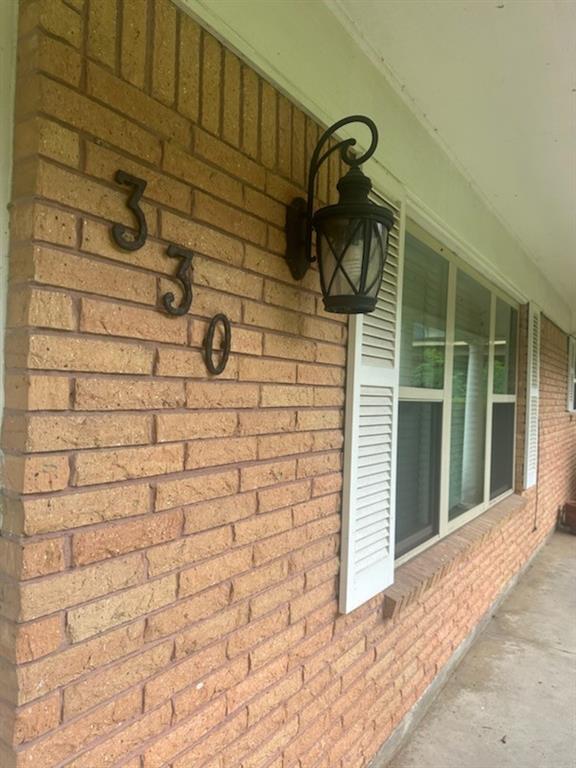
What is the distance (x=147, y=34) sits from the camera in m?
1.11

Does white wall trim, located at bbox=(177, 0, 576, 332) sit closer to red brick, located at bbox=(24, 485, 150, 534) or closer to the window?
the window

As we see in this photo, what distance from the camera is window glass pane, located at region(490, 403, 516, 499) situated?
419 centimetres

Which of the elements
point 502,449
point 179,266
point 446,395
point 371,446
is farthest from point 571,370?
point 179,266

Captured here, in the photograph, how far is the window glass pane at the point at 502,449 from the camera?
4.19 m

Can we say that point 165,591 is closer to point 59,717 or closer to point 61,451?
point 59,717

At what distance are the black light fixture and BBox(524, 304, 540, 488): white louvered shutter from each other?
144 inches

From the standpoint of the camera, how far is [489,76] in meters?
1.98

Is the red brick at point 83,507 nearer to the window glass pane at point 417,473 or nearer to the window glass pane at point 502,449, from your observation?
the window glass pane at point 417,473

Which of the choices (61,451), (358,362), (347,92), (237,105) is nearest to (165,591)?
(61,451)

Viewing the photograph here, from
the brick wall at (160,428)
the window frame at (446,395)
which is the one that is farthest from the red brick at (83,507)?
the window frame at (446,395)

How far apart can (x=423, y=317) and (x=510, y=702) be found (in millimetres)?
2146

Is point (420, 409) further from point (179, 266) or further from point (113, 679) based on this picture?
point (113, 679)

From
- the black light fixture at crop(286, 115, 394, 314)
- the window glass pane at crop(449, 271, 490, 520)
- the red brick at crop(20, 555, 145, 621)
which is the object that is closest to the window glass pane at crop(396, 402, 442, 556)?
the window glass pane at crop(449, 271, 490, 520)

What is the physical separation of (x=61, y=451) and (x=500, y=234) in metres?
3.53
